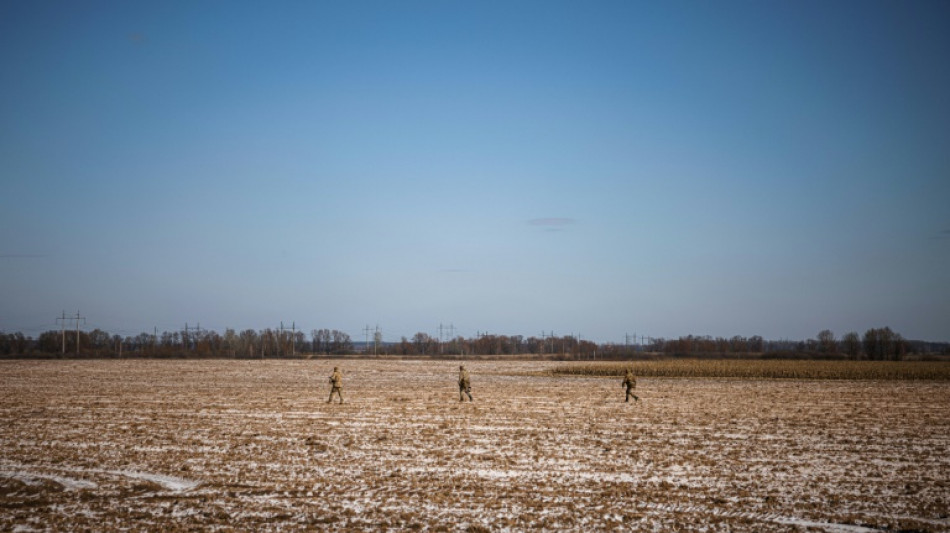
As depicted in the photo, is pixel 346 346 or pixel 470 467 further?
pixel 346 346

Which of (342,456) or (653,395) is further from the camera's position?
(653,395)

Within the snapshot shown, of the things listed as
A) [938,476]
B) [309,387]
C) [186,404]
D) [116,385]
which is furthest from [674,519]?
[116,385]

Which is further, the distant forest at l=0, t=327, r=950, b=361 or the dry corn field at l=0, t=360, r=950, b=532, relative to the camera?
the distant forest at l=0, t=327, r=950, b=361

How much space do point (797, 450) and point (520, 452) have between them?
6.22m

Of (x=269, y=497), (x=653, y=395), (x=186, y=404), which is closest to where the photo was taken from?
(x=269, y=497)

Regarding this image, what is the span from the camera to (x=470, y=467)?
13.1m

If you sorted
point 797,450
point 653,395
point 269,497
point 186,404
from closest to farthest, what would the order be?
point 269,497
point 797,450
point 186,404
point 653,395

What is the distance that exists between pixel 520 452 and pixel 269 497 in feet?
19.4

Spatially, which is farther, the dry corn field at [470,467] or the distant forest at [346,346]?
the distant forest at [346,346]

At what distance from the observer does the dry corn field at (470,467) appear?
9.54 metres

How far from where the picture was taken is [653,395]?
31094 millimetres

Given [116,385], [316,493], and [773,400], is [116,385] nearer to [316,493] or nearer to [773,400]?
[316,493]

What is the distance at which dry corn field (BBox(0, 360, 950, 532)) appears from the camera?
376 inches

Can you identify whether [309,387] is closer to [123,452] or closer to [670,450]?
[123,452]
